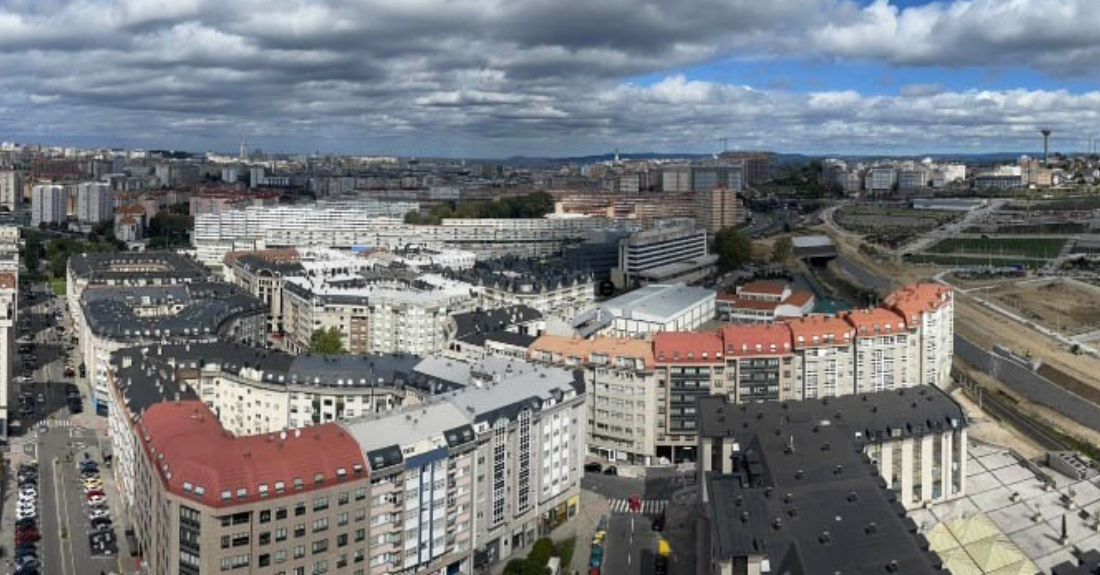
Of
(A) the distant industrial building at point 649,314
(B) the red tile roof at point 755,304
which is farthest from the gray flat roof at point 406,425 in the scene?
(B) the red tile roof at point 755,304

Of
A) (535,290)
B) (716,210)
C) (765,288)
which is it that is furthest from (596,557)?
(716,210)

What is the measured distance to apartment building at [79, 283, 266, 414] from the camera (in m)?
39.2

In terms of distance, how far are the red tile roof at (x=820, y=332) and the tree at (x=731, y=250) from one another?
40363mm

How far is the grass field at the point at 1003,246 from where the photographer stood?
8889 centimetres

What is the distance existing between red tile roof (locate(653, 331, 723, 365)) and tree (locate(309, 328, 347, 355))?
1573 centimetres

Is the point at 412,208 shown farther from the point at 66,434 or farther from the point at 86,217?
the point at 66,434

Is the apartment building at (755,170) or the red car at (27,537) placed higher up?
the apartment building at (755,170)

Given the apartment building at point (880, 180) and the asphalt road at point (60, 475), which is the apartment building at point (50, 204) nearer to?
the asphalt road at point (60, 475)

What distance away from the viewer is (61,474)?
3117 cm

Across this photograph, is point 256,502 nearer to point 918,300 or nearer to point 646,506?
point 646,506

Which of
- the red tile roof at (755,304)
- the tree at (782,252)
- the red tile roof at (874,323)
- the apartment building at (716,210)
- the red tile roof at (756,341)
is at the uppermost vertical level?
the apartment building at (716,210)

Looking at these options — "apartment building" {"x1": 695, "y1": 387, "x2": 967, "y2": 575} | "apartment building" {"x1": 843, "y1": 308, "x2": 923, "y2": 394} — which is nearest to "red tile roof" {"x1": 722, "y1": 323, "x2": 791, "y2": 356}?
"apartment building" {"x1": 843, "y1": 308, "x2": 923, "y2": 394}

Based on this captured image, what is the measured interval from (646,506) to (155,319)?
2230 cm

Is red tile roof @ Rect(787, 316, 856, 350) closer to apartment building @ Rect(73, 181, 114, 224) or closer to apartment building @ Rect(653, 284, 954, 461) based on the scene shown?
apartment building @ Rect(653, 284, 954, 461)
